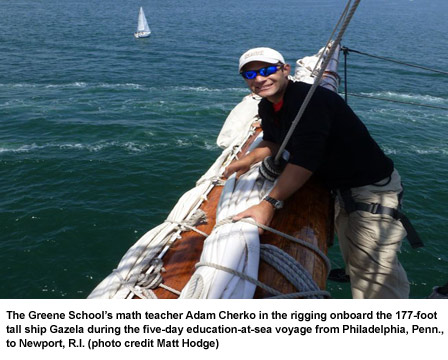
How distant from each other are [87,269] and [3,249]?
2933 millimetres

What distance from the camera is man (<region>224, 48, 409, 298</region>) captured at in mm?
3184

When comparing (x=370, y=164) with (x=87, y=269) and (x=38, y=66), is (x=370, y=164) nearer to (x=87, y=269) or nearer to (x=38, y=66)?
(x=87, y=269)

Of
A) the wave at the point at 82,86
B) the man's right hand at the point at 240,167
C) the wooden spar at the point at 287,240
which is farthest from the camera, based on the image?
the wave at the point at 82,86

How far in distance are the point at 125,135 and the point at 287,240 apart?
1782 centimetres

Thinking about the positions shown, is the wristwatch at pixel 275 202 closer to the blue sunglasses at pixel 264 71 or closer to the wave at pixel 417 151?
the blue sunglasses at pixel 264 71

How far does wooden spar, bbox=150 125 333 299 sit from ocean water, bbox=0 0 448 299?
706cm

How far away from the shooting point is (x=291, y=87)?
342cm

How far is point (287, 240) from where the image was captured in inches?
130

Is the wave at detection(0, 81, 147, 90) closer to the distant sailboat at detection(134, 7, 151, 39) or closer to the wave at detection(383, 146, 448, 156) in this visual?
the wave at detection(383, 146, 448, 156)

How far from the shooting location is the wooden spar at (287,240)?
307cm

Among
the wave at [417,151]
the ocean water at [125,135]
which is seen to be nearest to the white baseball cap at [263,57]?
the ocean water at [125,135]

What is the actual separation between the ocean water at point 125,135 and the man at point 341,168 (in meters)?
6.76

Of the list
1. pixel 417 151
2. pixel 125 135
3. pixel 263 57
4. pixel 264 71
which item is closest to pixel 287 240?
pixel 264 71
